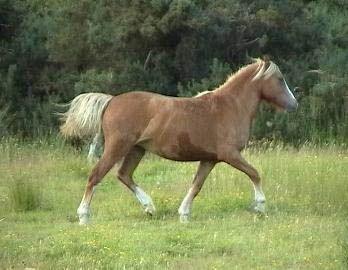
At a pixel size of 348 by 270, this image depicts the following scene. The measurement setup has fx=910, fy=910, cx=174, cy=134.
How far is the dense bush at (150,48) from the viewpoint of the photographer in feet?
96.2

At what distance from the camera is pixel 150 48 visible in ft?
100

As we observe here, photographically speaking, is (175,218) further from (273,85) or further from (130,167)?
(273,85)

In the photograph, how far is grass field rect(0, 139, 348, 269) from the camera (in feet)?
28.7

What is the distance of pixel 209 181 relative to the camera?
46.4 ft

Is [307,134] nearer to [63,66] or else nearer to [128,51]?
[128,51]

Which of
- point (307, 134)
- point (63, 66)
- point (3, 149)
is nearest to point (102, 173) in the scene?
point (3, 149)

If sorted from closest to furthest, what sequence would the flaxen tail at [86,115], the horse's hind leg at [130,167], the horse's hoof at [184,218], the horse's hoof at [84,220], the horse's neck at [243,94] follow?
the horse's hoof at [84,220] → the horse's hoof at [184,218] → the flaxen tail at [86,115] → the horse's neck at [243,94] → the horse's hind leg at [130,167]

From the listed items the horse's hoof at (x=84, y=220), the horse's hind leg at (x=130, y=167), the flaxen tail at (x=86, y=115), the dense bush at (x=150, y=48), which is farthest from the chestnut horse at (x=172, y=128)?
the dense bush at (x=150, y=48)

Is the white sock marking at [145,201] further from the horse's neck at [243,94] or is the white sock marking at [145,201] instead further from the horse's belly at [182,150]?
the horse's neck at [243,94]

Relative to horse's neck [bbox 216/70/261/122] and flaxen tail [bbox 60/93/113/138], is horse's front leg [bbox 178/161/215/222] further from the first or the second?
flaxen tail [bbox 60/93/113/138]

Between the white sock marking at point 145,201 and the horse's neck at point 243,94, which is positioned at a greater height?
the horse's neck at point 243,94

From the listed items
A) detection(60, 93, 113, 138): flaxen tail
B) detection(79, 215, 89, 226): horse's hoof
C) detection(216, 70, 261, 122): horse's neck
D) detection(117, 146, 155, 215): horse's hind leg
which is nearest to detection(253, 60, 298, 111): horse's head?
detection(216, 70, 261, 122): horse's neck

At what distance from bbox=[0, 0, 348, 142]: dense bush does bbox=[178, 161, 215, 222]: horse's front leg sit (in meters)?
16.6

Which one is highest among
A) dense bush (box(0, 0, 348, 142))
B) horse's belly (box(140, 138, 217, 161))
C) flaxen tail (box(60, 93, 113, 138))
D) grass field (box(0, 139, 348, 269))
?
flaxen tail (box(60, 93, 113, 138))
